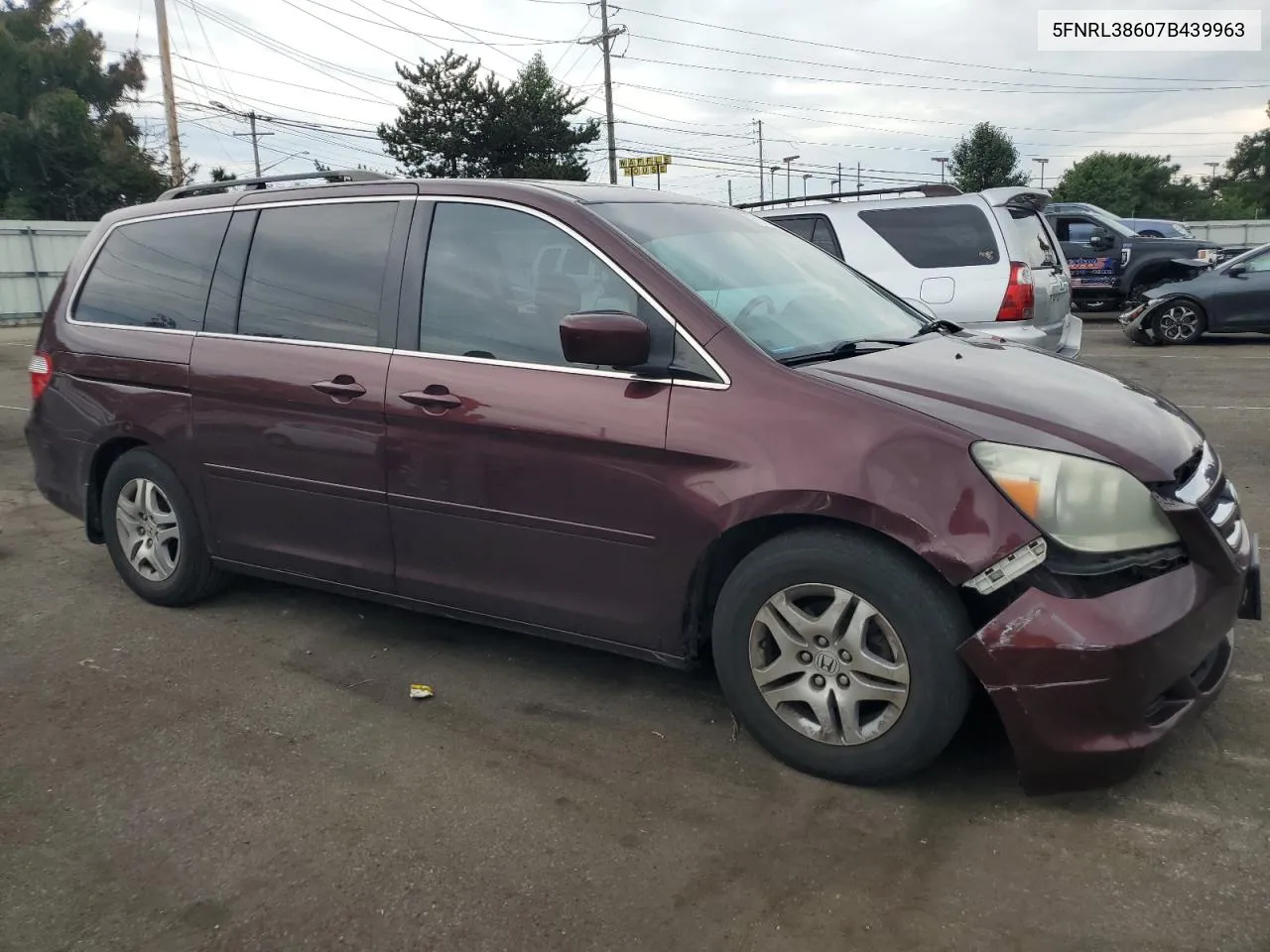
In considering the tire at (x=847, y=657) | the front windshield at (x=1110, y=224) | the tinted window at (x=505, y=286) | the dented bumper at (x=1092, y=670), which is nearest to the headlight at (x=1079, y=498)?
the dented bumper at (x=1092, y=670)

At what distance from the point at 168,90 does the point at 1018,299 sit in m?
25.6

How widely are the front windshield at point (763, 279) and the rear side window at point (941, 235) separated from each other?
4.08m

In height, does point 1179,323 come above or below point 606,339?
below

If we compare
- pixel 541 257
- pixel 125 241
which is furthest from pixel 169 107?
pixel 541 257

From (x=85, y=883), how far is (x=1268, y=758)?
3.30 metres

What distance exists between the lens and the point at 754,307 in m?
3.53

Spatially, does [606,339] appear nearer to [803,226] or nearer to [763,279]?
[763,279]

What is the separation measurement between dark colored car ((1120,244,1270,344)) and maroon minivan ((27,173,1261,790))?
1158 centimetres

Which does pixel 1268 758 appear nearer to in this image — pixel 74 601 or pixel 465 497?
pixel 465 497

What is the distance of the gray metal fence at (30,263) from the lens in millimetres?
26141

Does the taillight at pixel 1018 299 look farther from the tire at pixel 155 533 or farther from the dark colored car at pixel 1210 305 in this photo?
the dark colored car at pixel 1210 305

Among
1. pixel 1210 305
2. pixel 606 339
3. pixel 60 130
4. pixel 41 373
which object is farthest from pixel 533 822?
pixel 60 130

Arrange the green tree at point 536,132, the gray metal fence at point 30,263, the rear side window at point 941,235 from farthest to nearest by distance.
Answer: the green tree at point 536,132
the gray metal fence at point 30,263
the rear side window at point 941,235

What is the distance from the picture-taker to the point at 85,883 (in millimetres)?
2730
